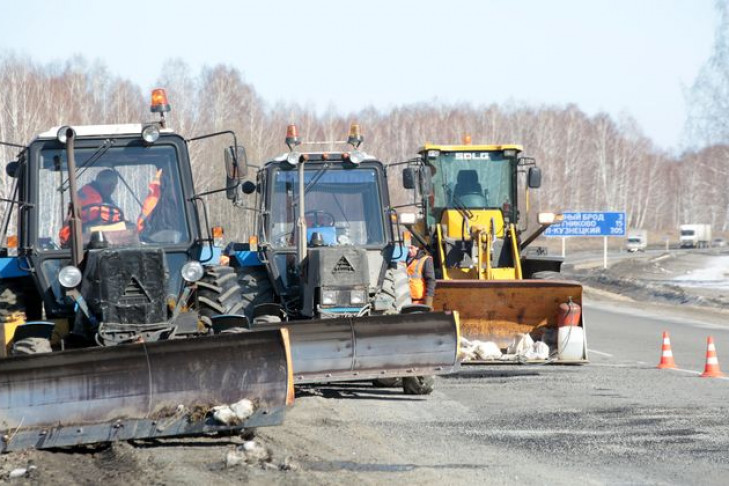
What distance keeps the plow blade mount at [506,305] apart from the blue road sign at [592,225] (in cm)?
3151

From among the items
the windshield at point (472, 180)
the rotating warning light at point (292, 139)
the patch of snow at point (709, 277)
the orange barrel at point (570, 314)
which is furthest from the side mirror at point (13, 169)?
the patch of snow at point (709, 277)

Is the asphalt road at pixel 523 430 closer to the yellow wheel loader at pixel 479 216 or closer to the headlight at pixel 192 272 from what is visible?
the headlight at pixel 192 272

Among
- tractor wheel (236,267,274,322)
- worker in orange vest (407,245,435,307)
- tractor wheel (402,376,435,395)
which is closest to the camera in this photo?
tractor wheel (402,376,435,395)

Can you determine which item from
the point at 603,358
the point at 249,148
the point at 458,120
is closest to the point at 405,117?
the point at 458,120

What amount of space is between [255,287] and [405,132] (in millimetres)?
73775

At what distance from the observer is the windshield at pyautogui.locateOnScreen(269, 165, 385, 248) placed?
13.0 m

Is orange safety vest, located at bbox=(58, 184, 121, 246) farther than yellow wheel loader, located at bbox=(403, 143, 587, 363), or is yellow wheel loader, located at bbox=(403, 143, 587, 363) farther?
yellow wheel loader, located at bbox=(403, 143, 587, 363)

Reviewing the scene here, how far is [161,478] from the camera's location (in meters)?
7.37

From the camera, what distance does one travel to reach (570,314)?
13.8 metres

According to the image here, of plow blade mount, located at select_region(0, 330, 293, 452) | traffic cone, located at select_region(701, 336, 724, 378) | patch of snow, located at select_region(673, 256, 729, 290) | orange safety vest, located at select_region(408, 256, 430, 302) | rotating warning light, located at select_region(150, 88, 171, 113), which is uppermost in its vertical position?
rotating warning light, located at select_region(150, 88, 171, 113)

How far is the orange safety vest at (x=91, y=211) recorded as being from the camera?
10.2m

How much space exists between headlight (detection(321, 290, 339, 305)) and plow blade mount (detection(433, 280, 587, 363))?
119 inches

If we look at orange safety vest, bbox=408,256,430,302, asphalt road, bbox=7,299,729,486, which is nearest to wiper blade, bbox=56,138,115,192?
asphalt road, bbox=7,299,729,486

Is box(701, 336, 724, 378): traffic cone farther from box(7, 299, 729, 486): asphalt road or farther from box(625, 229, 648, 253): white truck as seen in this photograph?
box(625, 229, 648, 253): white truck
